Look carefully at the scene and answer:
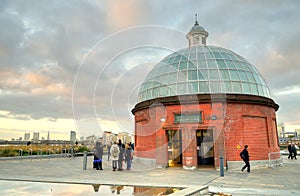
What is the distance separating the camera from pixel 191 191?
7.82 meters

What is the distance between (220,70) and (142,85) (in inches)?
321

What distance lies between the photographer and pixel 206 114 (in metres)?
16.8

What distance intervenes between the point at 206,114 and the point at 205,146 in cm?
285

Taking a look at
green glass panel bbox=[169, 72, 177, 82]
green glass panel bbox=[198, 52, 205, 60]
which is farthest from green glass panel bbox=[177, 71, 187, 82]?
green glass panel bbox=[198, 52, 205, 60]

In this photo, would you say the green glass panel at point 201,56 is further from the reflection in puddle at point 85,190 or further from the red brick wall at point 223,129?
the reflection in puddle at point 85,190

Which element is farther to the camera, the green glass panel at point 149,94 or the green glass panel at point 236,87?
the green glass panel at point 149,94

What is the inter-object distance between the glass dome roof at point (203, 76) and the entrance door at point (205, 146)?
3.38 meters

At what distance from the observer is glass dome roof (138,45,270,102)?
18.3 meters

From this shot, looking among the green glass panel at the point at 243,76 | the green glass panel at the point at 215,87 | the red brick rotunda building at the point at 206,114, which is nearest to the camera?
the red brick rotunda building at the point at 206,114

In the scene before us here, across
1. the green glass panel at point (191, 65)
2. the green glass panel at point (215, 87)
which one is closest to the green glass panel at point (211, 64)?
the green glass panel at point (191, 65)

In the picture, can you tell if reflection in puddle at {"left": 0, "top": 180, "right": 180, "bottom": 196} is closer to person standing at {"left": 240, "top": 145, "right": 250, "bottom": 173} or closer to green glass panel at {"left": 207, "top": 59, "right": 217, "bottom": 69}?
person standing at {"left": 240, "top": 145, "right": 250, "bottom": 173}

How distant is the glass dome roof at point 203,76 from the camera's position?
18.3 m

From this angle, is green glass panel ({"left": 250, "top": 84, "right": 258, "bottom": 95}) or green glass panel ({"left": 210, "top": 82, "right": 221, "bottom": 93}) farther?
green glass panel ({"left": 250, "top": 84, "right": 258, "bottom": 95})

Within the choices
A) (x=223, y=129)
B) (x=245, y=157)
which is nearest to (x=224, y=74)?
(x=223, y=129)
